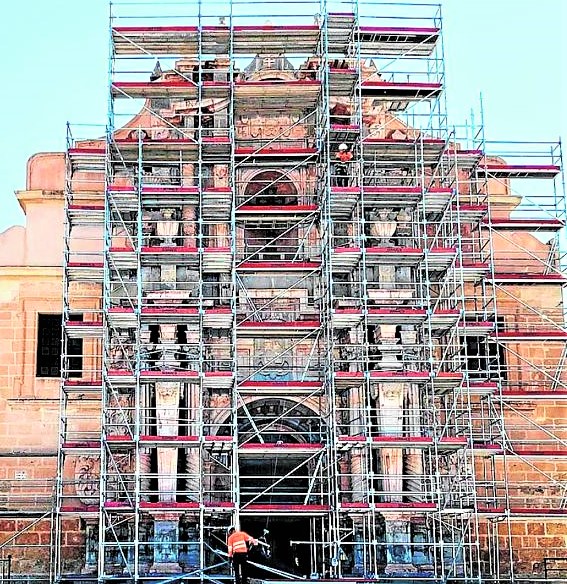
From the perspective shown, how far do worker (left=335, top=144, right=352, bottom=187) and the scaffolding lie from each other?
0.38 feet

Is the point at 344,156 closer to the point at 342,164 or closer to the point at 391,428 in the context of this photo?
the point at 342,164

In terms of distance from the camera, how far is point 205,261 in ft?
98.7

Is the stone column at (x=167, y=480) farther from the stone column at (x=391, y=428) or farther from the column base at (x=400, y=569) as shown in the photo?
the stone column at (x=391, y=428)

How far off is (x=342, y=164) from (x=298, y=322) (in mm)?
4749

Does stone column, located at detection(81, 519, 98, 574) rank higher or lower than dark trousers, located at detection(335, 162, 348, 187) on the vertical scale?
lower

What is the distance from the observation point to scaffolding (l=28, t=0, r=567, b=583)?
28953mm

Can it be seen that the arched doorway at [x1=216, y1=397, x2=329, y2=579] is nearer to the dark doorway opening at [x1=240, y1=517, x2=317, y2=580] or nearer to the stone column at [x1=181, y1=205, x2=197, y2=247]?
the dark doorway opening at [x1=240, y1=517, x2=317, y2=580]

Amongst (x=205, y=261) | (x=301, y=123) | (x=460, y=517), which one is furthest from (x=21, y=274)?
(x=460, y=517)

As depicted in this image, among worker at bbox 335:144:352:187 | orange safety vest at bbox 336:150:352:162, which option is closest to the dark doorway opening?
worker at bbox 335:144:352:187

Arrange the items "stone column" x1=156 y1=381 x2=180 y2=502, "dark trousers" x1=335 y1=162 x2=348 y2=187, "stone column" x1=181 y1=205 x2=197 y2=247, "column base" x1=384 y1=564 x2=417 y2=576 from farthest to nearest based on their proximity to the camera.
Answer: "dark trousers" x1=335 y1=162 x2=348 y2=187, "stone column" x1=181 y1=205 x2=197 y2=247, "stone column" x1=156 y1=381 x2=180 y2=502, "column base" x1=384 y1=564 x2=417 y2=576

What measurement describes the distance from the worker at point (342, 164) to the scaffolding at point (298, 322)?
12 cm

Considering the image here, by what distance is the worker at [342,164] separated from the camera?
1217 inches

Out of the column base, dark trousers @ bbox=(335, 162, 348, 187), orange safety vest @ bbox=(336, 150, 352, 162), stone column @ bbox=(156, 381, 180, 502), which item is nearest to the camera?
the column base

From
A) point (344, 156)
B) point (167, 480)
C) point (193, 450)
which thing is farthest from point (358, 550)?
point (344, 156)
